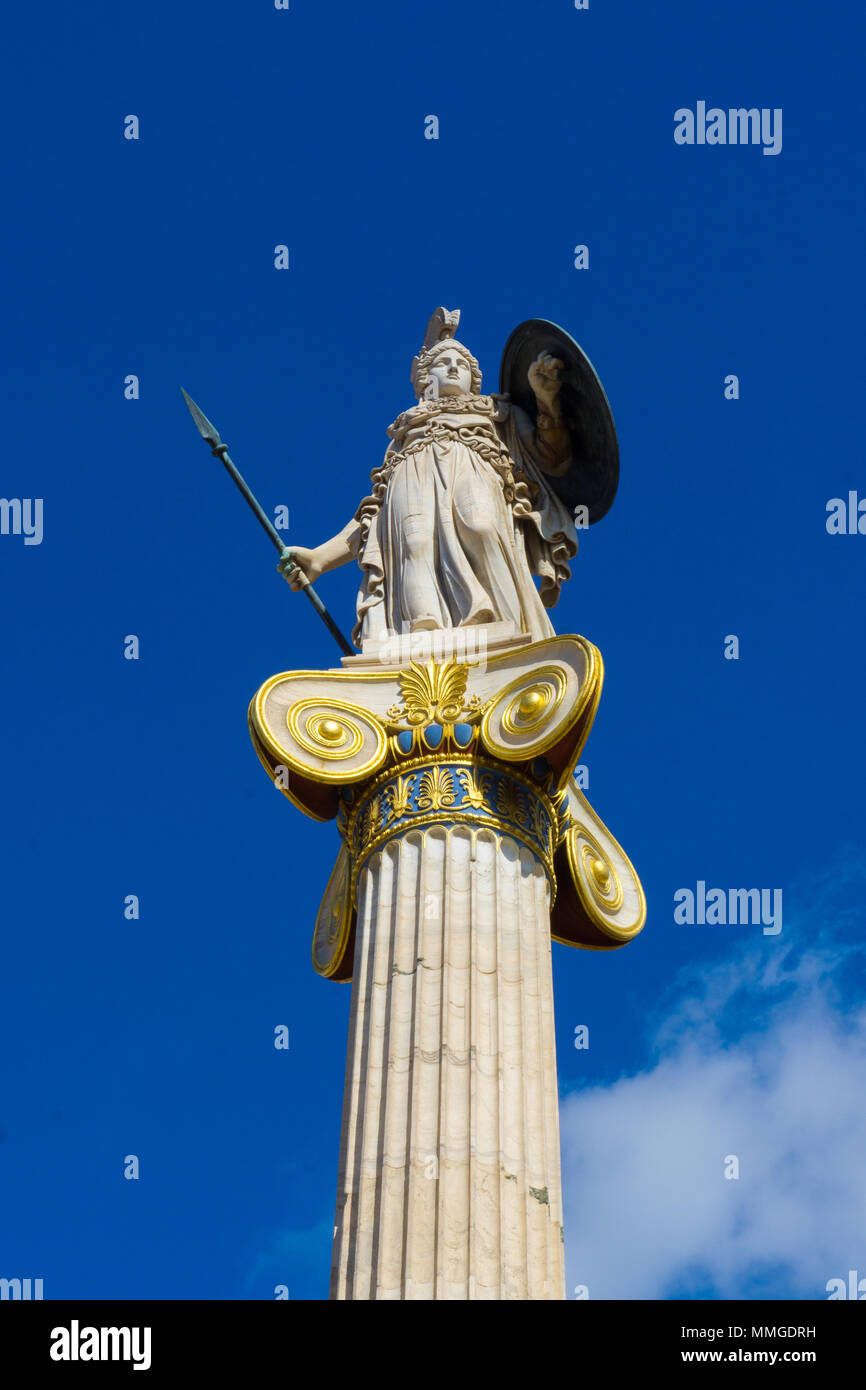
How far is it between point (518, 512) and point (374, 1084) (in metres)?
8.86

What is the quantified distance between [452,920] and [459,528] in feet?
19.4

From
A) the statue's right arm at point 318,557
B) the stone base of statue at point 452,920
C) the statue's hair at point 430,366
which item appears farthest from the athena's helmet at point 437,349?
the stone base of statue at point 452,920

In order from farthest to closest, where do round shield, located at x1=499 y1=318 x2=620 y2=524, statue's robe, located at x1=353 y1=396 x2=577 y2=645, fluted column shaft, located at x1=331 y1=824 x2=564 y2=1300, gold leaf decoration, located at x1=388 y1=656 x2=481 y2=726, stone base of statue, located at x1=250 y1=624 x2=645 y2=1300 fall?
round shield, located at x1=499 y1=318 x2=620 y2=524
statue's robe, located at x1=353 y1=396 x2=577 y2=645
gold leaf decoration, located at x1=388 y1=656 x2=481 y2=726
stone base of statue, located at x1=250 y1=624 x2=645 y2=1300
fluted column shaft, located at x1=331 y1=824 x2=564 y2=1300

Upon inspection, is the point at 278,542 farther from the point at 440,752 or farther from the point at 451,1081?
the point at 451,1081

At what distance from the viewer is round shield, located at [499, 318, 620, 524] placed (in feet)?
78.9

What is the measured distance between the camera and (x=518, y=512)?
75.1 ft

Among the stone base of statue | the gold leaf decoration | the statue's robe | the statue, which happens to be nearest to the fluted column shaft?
the stone base of statue

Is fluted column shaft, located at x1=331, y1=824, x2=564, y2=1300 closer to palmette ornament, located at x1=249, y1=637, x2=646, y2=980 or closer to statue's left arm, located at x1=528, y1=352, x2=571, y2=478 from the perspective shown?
palmette ornament, located at x1=249, y1=637, x2=646, y2=980

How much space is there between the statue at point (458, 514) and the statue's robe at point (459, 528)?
0.6 inches

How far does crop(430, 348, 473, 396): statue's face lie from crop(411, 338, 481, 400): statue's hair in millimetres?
44

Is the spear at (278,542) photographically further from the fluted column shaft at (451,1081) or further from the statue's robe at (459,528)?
the fluted column shaft at (451,1081)

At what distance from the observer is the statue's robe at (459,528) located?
20.8 meters
